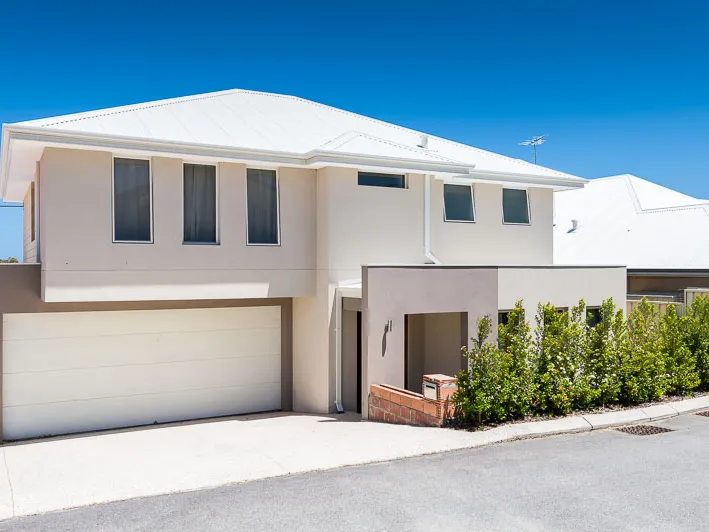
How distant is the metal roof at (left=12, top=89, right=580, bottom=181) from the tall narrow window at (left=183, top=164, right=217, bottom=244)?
2.30ft

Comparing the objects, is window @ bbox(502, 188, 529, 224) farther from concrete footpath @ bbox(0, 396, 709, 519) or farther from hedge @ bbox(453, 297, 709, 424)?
concrete footpath @ bbox(0, 396, 709, 519)

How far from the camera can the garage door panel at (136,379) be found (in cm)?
1210

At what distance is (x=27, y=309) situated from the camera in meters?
11.8

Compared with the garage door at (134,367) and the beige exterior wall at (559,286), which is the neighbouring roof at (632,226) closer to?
the beige exterior wall at (559,286)

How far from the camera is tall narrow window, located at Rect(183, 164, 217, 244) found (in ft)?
41.1

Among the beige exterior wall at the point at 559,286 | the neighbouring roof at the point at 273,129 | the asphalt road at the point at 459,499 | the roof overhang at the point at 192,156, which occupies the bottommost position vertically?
the asphalt road at the point at 459,499

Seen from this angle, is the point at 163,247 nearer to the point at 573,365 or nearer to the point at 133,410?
the point at 133,410

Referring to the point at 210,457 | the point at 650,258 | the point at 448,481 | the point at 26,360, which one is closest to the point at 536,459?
the point at 448,481

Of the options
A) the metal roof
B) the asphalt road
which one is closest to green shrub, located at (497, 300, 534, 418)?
the asphalt road

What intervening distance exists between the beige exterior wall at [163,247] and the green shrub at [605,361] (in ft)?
19.7

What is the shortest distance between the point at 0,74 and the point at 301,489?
20180 mm

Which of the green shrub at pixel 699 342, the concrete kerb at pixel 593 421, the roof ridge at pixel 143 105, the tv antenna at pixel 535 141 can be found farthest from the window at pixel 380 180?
the tv antenna at pixel 535 141

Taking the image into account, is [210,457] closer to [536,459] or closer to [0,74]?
[536,459]

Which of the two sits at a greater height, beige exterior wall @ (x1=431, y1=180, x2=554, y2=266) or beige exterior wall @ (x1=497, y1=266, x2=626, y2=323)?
beige exterior wall @ (x1=431, y1=180, x2=554, y2=266)
